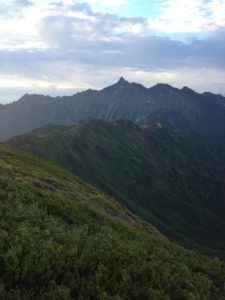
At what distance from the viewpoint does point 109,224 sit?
2706 cm

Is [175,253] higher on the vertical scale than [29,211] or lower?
lower

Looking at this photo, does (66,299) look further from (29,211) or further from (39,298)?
(29,211)

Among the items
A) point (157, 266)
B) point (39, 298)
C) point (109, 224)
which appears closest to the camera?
point (39, 298)

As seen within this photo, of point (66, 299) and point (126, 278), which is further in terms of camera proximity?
point (126, 278)

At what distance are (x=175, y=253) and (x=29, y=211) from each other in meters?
7.95

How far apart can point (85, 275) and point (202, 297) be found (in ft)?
14.3

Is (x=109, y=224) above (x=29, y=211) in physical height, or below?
below

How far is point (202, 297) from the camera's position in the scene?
1540 centimetres

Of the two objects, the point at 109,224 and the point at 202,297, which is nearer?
the point at 202,297

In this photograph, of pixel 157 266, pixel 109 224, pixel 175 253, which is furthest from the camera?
pixel 109 224

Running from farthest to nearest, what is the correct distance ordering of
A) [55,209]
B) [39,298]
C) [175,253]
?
[55,209]
[175,253]
[39,298]

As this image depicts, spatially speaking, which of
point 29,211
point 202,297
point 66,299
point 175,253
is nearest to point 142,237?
point 175,253

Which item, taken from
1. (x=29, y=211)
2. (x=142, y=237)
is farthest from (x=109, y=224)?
(x=29, y=211)

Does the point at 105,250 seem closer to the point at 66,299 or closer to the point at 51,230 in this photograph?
the point at 51,230
